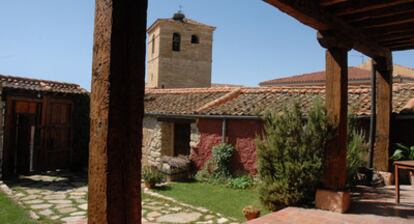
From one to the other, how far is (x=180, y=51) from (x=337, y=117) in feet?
77.5

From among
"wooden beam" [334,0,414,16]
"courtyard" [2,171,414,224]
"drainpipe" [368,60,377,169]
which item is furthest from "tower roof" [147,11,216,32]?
"wooden beam" [334,0,414,16]

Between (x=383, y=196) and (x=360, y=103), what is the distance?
4284 mm

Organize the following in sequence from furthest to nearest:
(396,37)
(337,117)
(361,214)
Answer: (396,37) → (337,117) → (361,214)

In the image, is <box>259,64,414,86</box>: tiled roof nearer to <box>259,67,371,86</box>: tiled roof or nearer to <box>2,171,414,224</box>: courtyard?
<box>259,67,371,86</box>: tiled roof

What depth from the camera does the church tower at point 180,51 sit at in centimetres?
2692

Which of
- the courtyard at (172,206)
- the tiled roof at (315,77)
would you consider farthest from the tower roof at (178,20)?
the courtyard at (172,206)

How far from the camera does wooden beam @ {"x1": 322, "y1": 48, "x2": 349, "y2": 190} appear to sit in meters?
4.94

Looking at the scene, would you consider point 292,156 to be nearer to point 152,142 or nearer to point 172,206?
point 172,206

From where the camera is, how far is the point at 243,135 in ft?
36.2

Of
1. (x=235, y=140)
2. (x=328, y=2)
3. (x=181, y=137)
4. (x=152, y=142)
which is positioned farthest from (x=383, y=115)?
(x=152, y=142)

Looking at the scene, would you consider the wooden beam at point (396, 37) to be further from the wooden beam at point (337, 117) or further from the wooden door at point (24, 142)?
the wooden door at point (24, 142)

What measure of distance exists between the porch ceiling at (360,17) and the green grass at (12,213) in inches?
224

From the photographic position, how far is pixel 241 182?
33.2 feet

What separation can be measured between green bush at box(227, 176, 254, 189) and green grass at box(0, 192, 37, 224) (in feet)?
17.4
